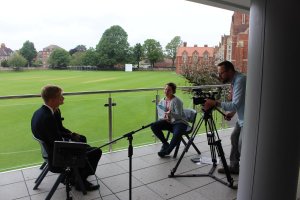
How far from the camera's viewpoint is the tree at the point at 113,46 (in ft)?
111

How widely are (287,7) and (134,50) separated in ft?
120

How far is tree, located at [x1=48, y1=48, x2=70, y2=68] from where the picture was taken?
2827 cm

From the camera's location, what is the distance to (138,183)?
10.6ft

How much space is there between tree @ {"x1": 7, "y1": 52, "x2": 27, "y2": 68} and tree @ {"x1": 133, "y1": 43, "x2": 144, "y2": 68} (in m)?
14.4

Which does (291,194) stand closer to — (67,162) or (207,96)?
(207,96)

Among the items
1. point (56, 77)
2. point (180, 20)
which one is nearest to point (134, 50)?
point (180, 20)

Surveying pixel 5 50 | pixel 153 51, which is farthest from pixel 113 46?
pixel 5 50

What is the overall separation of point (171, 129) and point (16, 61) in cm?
2264

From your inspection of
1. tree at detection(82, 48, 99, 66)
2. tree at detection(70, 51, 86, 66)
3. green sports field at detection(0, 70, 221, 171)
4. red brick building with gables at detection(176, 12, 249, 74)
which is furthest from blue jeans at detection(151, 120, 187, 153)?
tree at detection(82, 48, 99, 66)

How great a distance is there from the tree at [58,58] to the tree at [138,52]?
358 inches

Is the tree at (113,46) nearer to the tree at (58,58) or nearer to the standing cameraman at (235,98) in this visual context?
the tree at (58,58)

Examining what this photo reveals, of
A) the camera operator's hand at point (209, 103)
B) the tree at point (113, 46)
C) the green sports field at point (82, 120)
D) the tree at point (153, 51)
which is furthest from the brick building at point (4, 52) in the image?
the camera operator's hand at point (209, 103)

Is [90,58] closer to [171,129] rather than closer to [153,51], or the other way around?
[153,51]

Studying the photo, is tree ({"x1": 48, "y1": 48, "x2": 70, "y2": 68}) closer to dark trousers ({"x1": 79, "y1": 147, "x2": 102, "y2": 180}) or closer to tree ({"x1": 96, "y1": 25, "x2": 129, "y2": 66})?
tree ({"x1": 96, "y1": 25, "x2": 129, "y2": 66})
